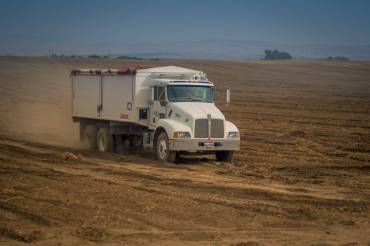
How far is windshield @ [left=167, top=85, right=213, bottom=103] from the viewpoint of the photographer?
21578mm

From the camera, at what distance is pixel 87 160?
2069 cm

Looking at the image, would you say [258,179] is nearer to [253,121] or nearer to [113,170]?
[113,170]

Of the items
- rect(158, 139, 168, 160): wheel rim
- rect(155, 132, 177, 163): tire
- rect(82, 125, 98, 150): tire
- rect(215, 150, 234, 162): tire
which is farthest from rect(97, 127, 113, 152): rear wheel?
rect(215, 150, 234, 162): tire

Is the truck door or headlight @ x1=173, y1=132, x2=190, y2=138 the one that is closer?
headlight @ x1=173, y1=132, x2=190, y2=138

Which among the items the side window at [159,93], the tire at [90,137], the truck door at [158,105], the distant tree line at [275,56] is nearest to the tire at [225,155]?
the truck door at [158,105]

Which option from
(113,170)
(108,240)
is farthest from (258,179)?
(108,240)

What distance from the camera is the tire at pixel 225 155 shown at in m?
21.2

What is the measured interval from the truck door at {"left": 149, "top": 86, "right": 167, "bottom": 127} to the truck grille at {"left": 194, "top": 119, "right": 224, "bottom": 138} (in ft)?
4.65

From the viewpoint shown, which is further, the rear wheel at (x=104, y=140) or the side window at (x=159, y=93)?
the rear wheel at (x=104, y=140)

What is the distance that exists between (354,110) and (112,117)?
2057cm

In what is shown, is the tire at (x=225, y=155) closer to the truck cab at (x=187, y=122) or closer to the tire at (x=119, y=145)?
the truck cab at (x=187, y=122)

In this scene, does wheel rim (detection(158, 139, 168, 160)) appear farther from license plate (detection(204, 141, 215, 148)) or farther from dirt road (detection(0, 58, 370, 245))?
license plate (detection(204, 141, 215, 148))

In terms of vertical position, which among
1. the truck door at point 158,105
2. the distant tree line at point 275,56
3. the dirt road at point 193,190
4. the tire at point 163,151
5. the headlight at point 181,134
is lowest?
the dirt road at point 193,190

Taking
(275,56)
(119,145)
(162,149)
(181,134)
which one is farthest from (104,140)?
(275,56)
